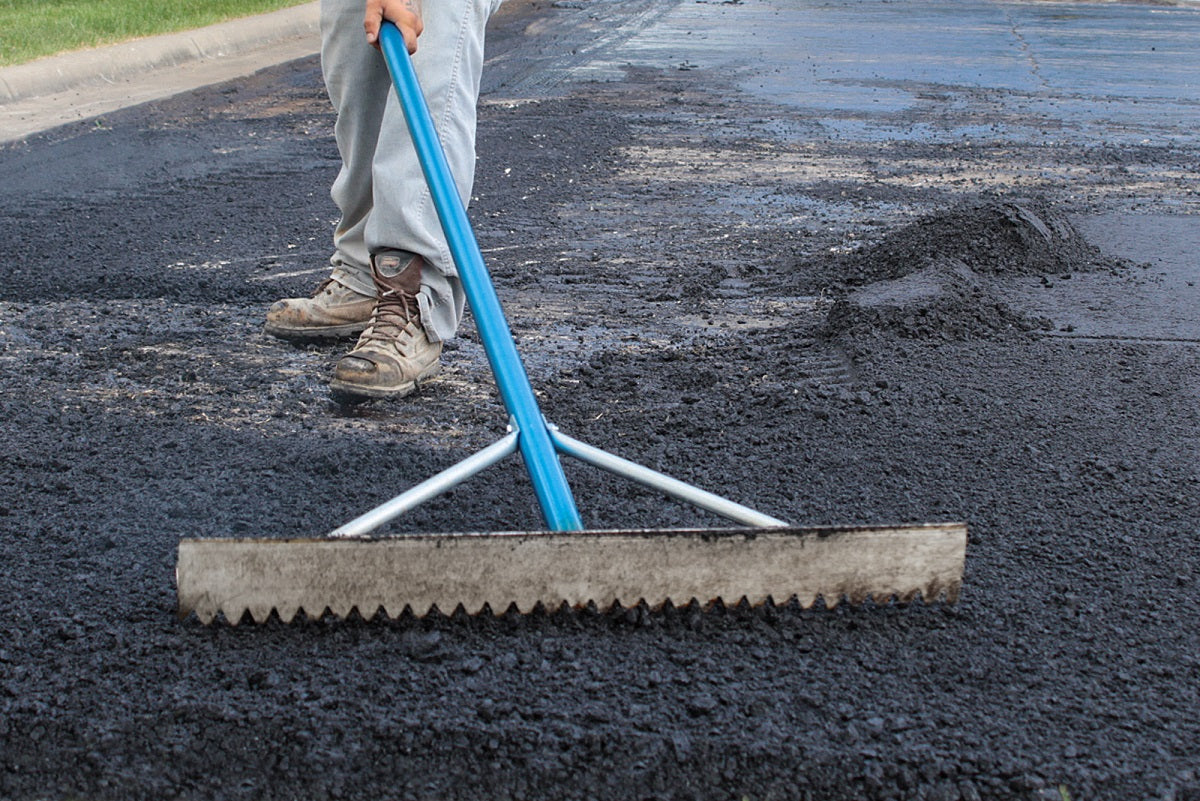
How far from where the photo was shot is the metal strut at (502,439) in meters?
2.18

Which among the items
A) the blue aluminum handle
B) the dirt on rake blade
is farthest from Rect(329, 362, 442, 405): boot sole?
the dirt on rake blade

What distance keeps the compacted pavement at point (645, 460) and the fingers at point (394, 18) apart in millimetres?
943

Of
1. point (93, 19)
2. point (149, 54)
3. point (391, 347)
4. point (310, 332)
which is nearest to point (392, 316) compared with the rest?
point (391, 347)

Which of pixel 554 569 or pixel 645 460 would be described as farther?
pixel 645 460

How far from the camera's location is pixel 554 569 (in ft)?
6.47

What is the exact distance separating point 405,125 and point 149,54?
270 inches

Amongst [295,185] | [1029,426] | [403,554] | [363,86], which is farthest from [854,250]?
[403,554]

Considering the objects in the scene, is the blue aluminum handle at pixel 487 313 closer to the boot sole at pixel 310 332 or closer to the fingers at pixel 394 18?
the fingers at pixel 394 18

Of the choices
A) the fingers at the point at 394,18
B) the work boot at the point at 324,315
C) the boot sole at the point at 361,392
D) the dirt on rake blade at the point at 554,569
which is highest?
the fingers at the point at 394,18

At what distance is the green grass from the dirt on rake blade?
7572mm

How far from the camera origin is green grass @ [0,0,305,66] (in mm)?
8898

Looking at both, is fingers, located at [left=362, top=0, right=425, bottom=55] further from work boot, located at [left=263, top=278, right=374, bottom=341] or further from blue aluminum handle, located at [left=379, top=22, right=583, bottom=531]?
work boot, located at [left=263, top=278, right=374, bottom=341]

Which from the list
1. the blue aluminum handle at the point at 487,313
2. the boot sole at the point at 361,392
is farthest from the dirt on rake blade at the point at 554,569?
the boot sole at the point at 361,392

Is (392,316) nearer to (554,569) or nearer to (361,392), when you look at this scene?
(361,392)
